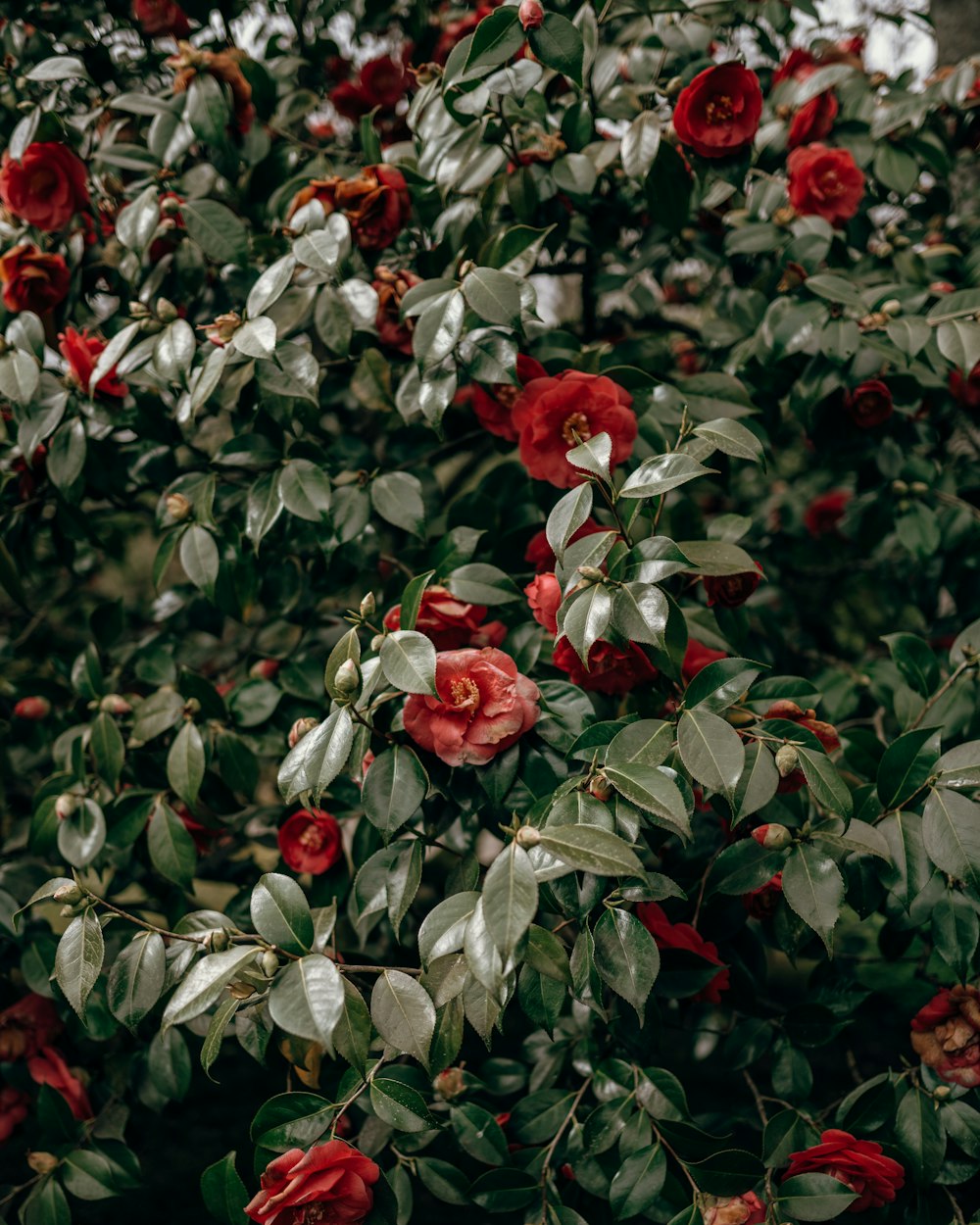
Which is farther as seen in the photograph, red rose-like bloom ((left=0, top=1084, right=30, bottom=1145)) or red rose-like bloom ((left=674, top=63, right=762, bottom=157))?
red rose-like bloom ((left=0, top=1084, right=30, bottom=1145))

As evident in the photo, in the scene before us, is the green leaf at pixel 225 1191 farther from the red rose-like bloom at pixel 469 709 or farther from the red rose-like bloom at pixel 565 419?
the red rose-like bloom at pixel 565 419

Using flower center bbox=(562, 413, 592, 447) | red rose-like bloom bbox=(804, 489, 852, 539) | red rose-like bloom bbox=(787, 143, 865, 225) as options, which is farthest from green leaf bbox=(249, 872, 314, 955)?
red rose-like bloom bbox=(804, 489, 852, 539)

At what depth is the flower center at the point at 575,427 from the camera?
3.49 ft

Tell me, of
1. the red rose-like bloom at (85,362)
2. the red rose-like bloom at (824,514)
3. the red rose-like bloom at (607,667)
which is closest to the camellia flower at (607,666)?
the red rose-like bloom at (607,667)

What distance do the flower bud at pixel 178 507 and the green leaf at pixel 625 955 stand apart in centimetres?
75

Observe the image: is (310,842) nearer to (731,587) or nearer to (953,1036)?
(731,587)

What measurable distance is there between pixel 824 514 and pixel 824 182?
93cm

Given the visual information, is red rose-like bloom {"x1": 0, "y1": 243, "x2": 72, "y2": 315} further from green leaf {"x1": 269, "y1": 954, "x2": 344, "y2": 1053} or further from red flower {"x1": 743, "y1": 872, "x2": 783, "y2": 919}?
red flower {"x1": 743, "y1": 872, "x2": 783, "y2": 919}

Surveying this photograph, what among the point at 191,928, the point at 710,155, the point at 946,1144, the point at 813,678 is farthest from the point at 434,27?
the point at 946,1144

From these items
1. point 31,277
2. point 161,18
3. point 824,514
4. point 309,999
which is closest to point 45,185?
point 31,277

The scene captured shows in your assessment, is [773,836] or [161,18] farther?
[161,18]

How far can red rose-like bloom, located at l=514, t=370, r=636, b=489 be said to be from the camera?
1062mm

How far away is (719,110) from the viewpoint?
48.2 inches

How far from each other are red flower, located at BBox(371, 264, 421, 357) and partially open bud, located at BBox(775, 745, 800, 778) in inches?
28.1
